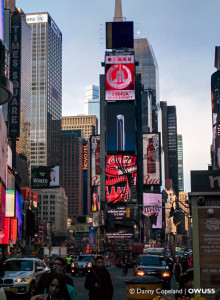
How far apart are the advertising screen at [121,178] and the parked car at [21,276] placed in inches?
4086

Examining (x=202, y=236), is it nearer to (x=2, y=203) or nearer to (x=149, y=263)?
(x=149, y=263)

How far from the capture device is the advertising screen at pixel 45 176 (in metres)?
188

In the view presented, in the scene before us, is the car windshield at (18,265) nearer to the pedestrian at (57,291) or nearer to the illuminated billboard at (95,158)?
the pedestrian at (57,291)

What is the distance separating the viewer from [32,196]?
18188 centimetres

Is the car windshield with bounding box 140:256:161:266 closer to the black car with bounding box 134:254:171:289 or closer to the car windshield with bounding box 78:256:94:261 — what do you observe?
the black car with bounding box 134:254:171:289

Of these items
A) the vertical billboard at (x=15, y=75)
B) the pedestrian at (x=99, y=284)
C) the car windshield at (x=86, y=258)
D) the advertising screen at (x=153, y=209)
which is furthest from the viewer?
the advertising screen at (x=153, y=209)

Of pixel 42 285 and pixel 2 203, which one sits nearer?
pixel 42 285

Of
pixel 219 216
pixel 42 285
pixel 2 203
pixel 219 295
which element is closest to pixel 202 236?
pixel 219 216

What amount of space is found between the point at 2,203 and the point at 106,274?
213ft

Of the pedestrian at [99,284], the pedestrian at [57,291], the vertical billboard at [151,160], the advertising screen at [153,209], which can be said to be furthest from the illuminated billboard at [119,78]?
the pedestrian at [57,291]

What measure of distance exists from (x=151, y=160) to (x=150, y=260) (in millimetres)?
113283

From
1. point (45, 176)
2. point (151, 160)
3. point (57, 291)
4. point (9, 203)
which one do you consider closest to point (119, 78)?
point (151, 160)

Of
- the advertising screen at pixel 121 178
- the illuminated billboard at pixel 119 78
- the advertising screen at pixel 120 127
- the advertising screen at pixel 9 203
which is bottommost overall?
the advertising screen at pixel 9 203

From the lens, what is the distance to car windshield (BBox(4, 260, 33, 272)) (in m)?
20.6
